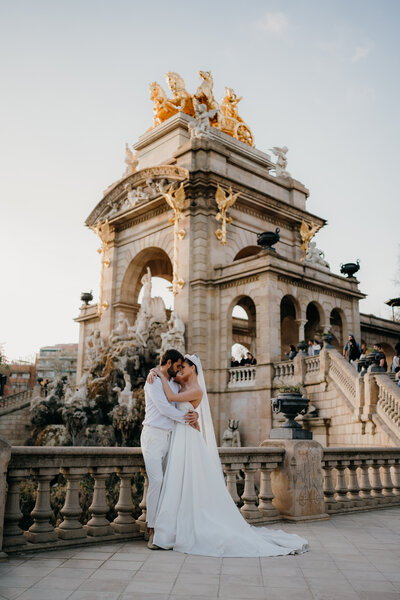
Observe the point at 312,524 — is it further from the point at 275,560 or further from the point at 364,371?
the point at 364,371

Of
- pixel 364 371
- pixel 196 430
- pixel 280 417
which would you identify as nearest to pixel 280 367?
pixel 280 417

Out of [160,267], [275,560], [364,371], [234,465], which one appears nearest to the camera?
[275,560]

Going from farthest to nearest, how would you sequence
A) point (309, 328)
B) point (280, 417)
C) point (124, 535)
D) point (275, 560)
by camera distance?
point (309, 328)
point (280, 417)
point (124, 535)
point (275, 560)

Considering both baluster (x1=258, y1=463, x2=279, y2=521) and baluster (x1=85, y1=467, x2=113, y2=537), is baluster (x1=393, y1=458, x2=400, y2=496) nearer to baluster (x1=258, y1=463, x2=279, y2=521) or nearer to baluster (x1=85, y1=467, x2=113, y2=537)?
baluster (x1=258, y1=463, x2=279, y2=521)

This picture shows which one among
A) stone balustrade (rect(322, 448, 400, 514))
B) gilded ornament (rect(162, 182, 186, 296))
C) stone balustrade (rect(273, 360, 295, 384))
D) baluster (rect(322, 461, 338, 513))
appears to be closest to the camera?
baluster (rect(322, 461, 338, 513))

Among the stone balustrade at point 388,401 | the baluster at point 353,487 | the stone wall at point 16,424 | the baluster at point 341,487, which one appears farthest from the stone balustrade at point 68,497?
the stone wall at point 16,424

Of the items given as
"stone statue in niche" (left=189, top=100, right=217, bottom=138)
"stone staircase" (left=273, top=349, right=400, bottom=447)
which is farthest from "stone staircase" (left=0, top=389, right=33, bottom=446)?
"stone statue in niche" (left=189, top=100, right=217, bottom=138)

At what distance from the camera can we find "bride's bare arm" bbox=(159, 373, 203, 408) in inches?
259

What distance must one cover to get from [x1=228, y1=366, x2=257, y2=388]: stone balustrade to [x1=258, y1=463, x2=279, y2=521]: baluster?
13.7 meters

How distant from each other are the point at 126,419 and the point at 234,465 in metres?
14.9

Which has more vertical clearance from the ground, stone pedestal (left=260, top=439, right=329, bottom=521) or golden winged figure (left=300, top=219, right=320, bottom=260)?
golden winged figure (left=300, top=219, right=320, bottom=260)

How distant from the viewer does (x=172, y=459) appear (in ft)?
20.8

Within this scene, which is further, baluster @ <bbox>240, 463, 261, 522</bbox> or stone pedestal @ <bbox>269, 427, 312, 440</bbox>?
stone pedestal @ <bbox>269, 427, 312, 440</bbox>

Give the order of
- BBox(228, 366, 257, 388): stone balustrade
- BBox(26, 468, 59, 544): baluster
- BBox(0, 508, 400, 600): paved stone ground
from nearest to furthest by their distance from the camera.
→ BBox(0, 508, 400, 600): paved stone ground
BBox(26, 468, 59, 544): baluster
BBox(228, 366, 257, 388): stone balustrade
